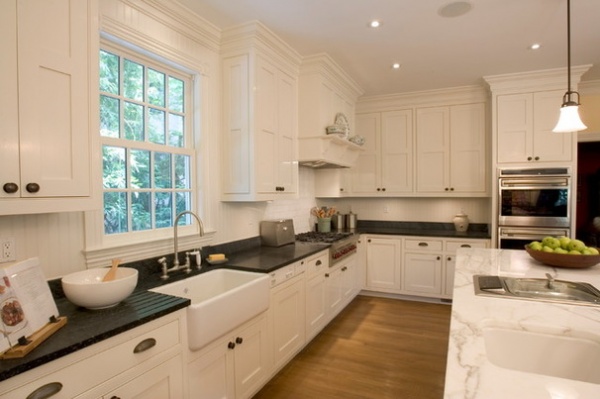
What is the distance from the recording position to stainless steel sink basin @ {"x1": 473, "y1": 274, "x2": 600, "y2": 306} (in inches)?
60.2

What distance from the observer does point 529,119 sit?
374 cm

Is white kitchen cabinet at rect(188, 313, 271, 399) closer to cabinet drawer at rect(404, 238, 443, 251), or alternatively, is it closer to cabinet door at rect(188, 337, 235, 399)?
cabinet door at rect(188, 337, 235, 399)

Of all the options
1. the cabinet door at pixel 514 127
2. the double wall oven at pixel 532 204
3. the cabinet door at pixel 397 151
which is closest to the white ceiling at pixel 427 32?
the cabinet door at pixel 514 127

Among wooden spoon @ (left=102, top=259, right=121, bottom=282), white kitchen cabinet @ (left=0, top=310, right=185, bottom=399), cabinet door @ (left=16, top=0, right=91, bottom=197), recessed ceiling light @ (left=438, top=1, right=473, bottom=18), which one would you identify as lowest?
white kitchen cabinet @ (left=0, top=310, right=185, bottom=399)

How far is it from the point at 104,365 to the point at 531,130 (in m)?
4.33

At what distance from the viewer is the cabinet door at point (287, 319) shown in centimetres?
252

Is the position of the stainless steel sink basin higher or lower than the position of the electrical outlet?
lower

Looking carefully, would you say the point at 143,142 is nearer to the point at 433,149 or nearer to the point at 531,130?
the point at 433,149

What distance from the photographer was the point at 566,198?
3537 millimetres

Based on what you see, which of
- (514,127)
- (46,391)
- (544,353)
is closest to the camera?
(46,391)

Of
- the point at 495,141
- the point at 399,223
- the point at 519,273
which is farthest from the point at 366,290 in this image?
the point at 519,273

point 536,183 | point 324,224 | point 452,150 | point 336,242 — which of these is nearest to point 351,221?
point 324,224

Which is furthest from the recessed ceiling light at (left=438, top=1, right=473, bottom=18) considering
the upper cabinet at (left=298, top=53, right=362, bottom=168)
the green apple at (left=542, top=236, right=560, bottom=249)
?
the green apple at (left=542, top=236, right=560, bottom=249)

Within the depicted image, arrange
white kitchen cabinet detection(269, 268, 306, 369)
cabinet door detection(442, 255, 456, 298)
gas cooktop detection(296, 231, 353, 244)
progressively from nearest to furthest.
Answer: white kitchen cabinet detection(269, 268, 306, 369)
gas cooktop detection(296, 231, 353, 244)
cabinet door detection(442, 255, 456, 298)
